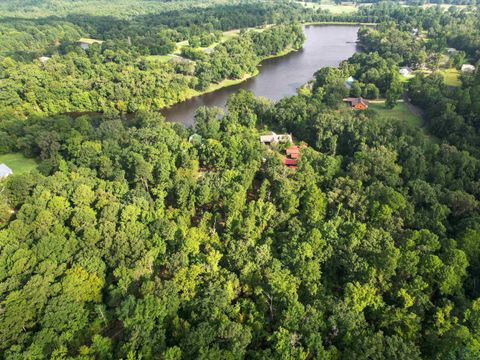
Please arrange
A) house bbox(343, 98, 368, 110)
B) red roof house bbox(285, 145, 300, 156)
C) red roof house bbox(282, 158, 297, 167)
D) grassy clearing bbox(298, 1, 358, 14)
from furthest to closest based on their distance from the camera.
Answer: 1. grassy clearing bbox(298, 1, 358, 14)
2. house bbox(343, 98, 368, 110)
3. red roof house bbox(285, 145, 300, 156)
4. red roof house bbox(282, 158, 297, 167)

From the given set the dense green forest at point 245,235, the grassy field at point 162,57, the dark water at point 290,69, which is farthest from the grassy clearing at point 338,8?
the dense green forest at point 245,235

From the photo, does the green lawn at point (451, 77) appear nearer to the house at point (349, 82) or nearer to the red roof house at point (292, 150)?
the house at point (349, 82)

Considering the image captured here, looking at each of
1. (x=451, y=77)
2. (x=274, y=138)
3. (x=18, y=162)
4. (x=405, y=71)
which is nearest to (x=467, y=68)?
(x=451, y=77)

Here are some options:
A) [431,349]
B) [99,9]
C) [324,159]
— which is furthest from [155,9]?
[431,349]

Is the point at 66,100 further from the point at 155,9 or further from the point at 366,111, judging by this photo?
the point at 155,9

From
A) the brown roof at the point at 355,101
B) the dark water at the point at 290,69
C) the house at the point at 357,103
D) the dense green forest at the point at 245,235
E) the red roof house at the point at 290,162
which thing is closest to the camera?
the dense green forest at the point at 245,235

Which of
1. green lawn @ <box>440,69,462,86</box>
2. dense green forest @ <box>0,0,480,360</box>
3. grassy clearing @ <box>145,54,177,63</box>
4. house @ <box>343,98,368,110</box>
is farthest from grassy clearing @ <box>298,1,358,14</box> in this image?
dense green forest @ <box>0,0,480,360</box>

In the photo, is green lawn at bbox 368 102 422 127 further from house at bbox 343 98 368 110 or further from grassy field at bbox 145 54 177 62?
grassy field at bbox 145 54 177 62
